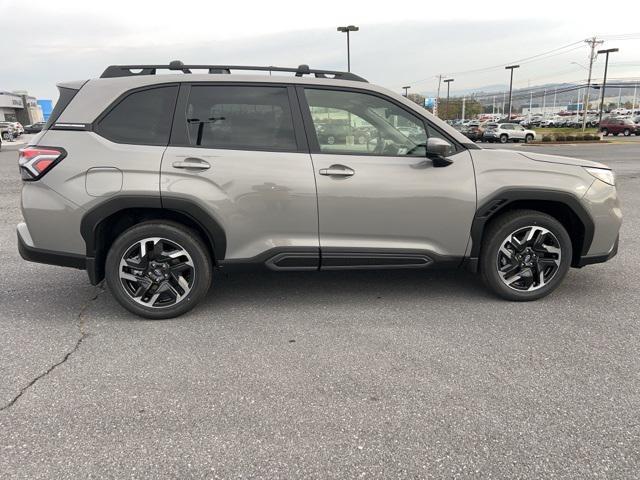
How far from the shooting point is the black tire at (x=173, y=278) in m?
3.63

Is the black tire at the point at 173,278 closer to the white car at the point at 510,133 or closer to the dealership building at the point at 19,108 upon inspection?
the white car at the point at 510,133

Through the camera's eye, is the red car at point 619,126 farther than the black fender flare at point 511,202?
Yes

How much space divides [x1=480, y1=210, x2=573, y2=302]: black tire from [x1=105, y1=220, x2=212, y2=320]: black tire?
7.34 feet

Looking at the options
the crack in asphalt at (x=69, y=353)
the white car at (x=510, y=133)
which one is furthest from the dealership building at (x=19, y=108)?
the crack in asphalt at (x=69, y=353)

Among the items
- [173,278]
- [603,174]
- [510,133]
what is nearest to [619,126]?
[510,133]

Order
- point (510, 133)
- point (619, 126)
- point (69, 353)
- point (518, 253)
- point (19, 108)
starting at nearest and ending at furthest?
point (69, 353) < point (518, 253) < point (510, 133) < point (619, 126) < point (19, 108)

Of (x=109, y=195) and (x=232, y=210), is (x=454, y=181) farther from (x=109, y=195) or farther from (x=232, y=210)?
(x=109, y=195)

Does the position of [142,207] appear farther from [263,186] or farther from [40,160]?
[263,186]

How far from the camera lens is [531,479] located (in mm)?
2131

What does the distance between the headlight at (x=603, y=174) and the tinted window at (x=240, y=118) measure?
2.44 m

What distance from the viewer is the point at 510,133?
124ft

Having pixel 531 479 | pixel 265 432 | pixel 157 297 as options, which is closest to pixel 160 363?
pixel 157 297

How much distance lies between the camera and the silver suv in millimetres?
3572

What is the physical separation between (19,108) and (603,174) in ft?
315
